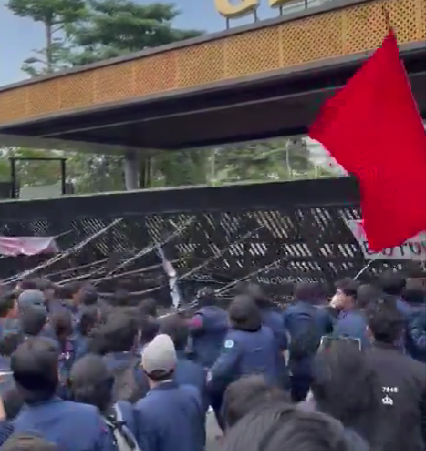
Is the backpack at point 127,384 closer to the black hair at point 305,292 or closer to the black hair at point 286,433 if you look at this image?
the black hair at point 305,292

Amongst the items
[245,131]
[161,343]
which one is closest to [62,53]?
[245,131]

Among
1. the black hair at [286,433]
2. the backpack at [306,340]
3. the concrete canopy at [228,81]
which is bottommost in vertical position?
the backpack at [306,340]

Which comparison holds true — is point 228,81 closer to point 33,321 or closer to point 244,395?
point 33,321

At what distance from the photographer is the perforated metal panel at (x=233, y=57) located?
34.4 feet

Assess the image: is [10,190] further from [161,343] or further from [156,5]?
[161,343]

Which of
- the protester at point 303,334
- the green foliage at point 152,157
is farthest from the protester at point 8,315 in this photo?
the green foliage at point 152,157

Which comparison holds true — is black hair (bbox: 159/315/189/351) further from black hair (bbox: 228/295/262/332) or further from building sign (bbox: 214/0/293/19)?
building sign (bbox: 214/0/293/19)

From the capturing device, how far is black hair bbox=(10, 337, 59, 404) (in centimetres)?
271

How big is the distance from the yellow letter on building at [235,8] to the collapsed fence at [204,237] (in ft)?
13.5

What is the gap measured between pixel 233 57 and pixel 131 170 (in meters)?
10.7

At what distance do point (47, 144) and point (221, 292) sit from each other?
10.6 meters

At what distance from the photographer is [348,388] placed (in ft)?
8.60

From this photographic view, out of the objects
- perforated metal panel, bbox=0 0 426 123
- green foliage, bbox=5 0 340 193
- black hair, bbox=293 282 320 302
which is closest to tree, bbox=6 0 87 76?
green foliage, bbox=5 0 340 193

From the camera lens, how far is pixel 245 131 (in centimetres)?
2028
